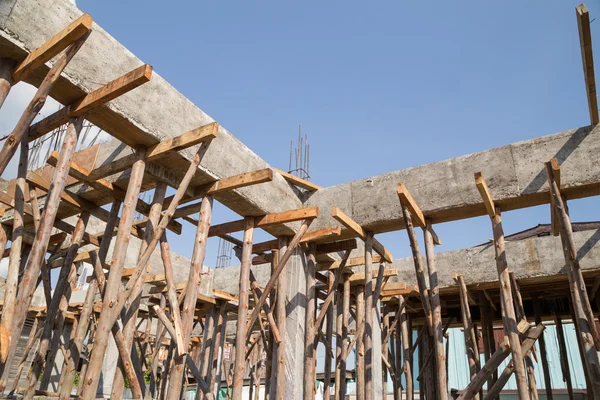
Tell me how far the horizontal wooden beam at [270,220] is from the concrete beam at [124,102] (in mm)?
178

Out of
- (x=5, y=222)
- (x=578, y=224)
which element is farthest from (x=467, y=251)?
(x=578, y=224)

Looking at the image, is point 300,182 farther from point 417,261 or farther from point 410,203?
point 417,261

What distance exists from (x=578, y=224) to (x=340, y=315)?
1434 cm

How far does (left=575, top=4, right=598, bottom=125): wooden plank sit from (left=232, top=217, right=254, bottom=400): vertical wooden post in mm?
4967

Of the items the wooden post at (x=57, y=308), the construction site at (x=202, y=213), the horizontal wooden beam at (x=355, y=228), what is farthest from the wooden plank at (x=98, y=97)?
the horizontal wooden beam at (x=355, y=228)

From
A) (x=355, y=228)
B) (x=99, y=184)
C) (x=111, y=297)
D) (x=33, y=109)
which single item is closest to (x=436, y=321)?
(x=355, y=228)

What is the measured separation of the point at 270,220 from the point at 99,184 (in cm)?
Result: 257

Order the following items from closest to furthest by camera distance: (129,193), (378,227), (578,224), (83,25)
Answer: (83,25), (129,193), (378,227), (578,224)

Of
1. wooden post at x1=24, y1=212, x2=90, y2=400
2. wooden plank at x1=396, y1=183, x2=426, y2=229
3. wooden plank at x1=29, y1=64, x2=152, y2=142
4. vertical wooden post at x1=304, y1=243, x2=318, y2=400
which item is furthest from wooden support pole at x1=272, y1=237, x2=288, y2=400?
wooden plank at x1=29, y1=64, x2=152, y2=142

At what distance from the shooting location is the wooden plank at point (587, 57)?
4977 millimetres

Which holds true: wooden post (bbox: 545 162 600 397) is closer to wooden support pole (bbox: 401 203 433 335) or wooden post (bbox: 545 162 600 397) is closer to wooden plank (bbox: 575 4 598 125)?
wooden plank (bbox: 575 4 598 125)

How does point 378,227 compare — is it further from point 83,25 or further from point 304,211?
point 83,25

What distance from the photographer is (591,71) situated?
17.6ft

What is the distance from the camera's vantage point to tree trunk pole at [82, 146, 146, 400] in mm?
4477
